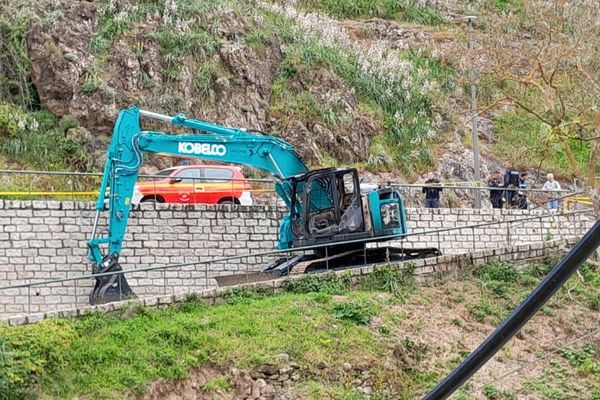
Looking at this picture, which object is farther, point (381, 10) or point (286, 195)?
point (381, 10)

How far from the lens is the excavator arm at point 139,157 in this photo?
1648 cm

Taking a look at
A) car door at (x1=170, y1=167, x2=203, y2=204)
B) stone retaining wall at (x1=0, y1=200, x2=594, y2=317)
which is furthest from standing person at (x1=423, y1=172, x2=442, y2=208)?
car door at (x1=170, y1=167, x2=203, y2=204)

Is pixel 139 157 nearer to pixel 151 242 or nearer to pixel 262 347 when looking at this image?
pixel 151 242

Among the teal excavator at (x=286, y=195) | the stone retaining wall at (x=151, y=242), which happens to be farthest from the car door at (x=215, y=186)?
the teal excavator at (x=286, y=195)

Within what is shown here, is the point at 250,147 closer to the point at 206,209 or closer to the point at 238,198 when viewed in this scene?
the point at 206,209

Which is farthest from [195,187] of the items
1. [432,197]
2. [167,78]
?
[167,78]

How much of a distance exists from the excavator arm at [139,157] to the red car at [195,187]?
355cm

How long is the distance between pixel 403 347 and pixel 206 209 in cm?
695

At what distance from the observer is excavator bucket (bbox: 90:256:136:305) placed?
15883 mm

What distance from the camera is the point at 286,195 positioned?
58.2 feet

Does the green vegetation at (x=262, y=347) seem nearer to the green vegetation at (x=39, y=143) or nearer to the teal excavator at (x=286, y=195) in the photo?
the teal excavator at (x=286, y=195)

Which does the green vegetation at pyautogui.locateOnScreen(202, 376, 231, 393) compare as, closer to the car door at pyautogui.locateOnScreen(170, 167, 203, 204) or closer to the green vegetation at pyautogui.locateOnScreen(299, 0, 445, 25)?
the car door at pyautogui.locateOnScreen(170, 167, 203, 204)

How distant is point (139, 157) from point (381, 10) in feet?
82.5

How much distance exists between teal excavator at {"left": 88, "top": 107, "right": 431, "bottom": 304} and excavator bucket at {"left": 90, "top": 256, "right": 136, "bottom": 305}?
42 mm
